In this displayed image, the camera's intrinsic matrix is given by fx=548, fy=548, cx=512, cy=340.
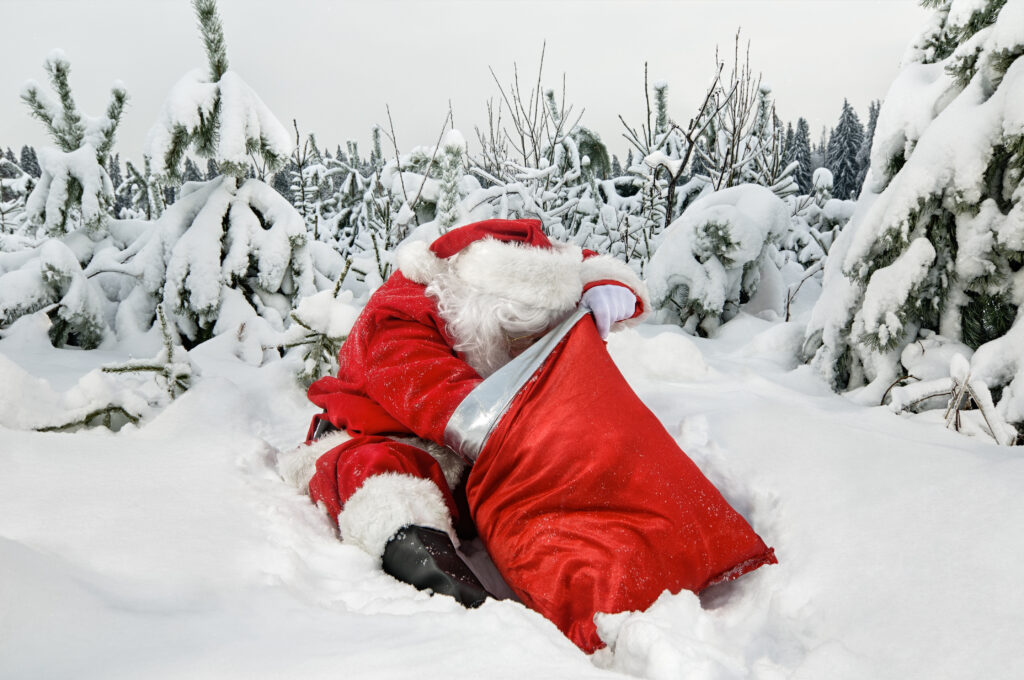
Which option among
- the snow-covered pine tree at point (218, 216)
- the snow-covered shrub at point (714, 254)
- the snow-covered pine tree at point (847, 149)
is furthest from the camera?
the snow-covered pine tree at point (847, 149)

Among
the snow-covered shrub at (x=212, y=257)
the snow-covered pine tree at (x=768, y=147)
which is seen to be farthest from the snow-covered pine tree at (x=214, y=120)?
the snow-covered pine tree at (x=768, y=147)

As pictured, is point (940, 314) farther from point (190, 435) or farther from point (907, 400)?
point (190, 435)

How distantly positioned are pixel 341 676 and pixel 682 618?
71 cm

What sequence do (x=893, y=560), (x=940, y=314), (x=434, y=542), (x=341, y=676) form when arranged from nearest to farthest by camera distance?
(x=341, y=676) < (x=893, y=560) < (x=434, y=542) < (x=940, y=314)

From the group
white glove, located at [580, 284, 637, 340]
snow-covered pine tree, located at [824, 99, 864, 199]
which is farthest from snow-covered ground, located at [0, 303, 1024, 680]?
snow-covered pine tree, located at [824, 99, 864, 199]

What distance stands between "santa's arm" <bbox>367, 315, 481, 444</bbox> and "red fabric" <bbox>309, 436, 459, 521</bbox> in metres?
0.09

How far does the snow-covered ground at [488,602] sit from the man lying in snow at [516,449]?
103 millimetres

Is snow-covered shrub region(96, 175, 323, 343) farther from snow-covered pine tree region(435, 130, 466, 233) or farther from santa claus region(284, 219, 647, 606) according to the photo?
santa claus region(284, 219, 647, 606)

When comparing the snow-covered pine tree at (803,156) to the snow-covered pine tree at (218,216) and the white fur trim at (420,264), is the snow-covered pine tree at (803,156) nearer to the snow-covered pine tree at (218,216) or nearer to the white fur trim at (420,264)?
the snow-covered pine tree at (218,216)

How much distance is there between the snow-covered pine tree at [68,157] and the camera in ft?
15.1

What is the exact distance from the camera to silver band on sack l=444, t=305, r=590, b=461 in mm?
1454

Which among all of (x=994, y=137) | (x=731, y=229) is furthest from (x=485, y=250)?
(x=731, y=229)

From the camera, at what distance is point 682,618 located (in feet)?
3.67

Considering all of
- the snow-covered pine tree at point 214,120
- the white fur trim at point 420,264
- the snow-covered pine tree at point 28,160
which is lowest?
the snow-covered pine tree at point 28,160
